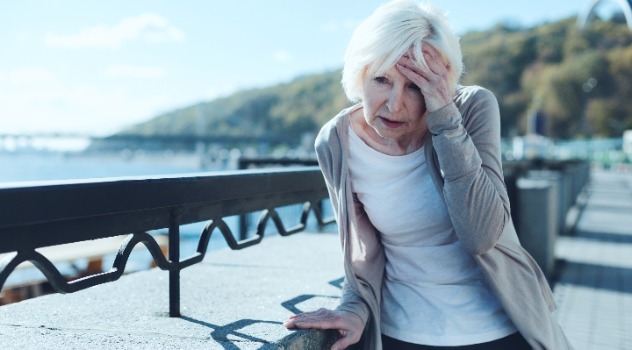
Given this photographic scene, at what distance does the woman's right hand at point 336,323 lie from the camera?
6.43 ft

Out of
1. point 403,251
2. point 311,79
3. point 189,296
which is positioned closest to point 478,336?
point 403,251

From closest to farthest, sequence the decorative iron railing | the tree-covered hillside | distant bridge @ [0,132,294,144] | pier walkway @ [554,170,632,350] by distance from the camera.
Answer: the decorative iron railing, pier walkway @ [554,170,632,350], distant bridge @ [0,132,294,144], the tree-covered hillside

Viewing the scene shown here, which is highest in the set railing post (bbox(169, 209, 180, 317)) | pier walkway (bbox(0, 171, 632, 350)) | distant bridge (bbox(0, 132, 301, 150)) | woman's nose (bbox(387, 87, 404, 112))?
woman's nose (bbox(387, 87, 404, 112))

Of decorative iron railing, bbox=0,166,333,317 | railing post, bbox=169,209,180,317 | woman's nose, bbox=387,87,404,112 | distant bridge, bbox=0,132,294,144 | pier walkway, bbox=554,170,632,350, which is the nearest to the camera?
decorative iron railing, bbox=0,166,333,317

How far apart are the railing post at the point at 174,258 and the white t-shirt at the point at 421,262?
50 cm

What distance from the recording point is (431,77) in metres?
1.81

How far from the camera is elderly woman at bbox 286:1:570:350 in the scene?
1796 millimetres

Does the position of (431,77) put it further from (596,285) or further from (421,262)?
(596,285)

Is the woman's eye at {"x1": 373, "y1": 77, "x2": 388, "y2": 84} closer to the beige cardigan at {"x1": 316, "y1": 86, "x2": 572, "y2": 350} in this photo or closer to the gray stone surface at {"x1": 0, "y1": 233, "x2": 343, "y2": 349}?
the beige cardigan at {"x1": 316, "y1": 86, "x2": 572, "y2": 350}

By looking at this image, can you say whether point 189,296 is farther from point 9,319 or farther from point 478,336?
point 478,336

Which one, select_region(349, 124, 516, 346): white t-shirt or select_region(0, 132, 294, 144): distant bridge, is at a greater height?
select_region(349, 124, 516, 346): white t-shirt

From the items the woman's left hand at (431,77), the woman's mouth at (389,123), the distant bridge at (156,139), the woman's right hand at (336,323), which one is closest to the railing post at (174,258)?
the woman's right hand at (336,323)

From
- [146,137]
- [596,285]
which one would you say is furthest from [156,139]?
[596,285]

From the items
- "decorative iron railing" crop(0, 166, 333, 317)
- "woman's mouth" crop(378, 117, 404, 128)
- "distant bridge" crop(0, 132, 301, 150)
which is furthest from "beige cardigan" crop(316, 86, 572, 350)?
"distant bridge" crop(0, 132, 301, 150)
